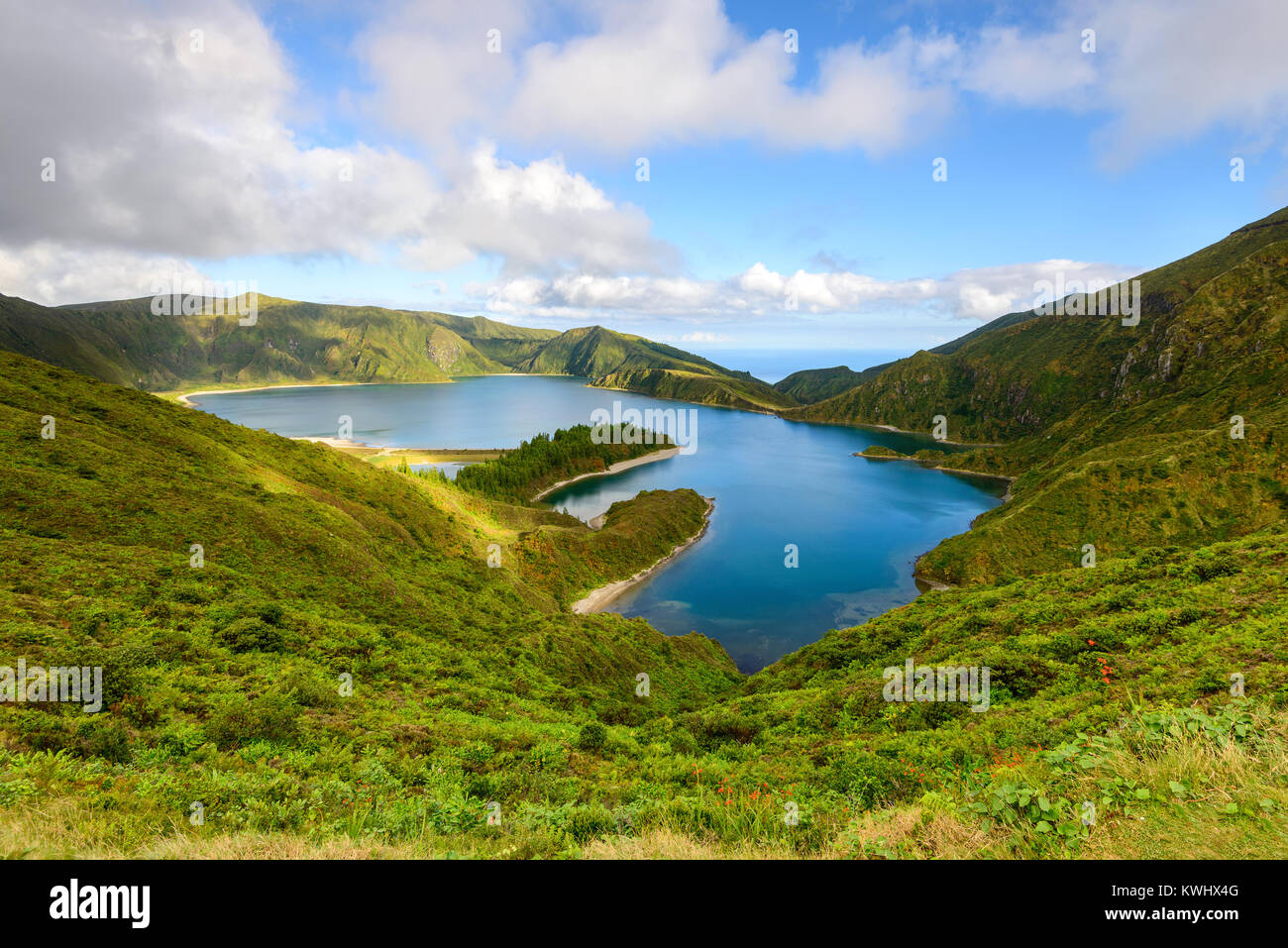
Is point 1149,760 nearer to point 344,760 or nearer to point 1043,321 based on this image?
point 344,760

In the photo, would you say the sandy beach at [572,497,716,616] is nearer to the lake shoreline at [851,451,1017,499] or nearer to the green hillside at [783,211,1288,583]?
the green hillside at [783,211,1288,583]

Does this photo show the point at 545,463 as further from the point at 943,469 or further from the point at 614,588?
the point at 943,469

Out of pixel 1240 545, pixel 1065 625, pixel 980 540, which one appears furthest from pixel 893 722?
pixel 980 540

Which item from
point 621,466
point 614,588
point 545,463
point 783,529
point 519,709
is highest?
point 545,463

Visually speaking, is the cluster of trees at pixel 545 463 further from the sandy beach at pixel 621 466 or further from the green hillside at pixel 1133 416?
the green hillside at pixel 1133 416

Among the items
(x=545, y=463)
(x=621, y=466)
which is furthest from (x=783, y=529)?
(x=621, y=466)

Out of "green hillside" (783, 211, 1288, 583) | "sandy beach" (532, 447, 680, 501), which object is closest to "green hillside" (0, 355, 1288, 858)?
"green hillside" (783, 211, 1288, 583)
